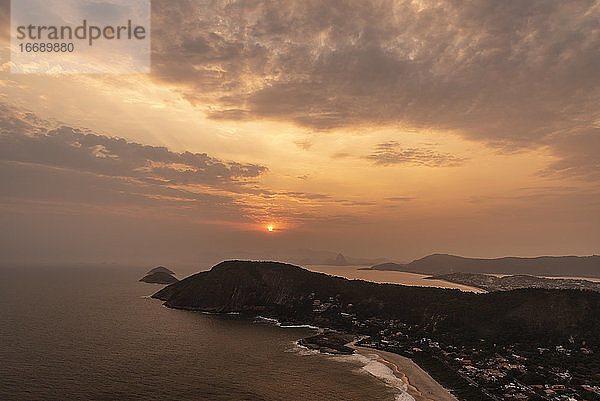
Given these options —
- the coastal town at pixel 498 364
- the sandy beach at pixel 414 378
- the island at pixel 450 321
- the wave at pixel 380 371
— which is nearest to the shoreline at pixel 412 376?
A: the sandy beach at pixel 414 378

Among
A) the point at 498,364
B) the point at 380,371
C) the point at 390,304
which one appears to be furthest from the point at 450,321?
the point at 380,371

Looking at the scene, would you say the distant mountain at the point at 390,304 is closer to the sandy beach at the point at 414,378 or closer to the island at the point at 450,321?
the island at the point at 450,321

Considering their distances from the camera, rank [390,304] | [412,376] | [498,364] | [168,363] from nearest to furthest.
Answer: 1. [412,376]
2. [168,363]
3. [498,364]
4. [390,304]

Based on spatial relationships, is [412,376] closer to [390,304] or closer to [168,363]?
[168,363]

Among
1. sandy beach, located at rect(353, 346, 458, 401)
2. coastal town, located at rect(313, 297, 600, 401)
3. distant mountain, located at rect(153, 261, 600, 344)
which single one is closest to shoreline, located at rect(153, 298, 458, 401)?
sandy beach, located at rect(353, 346, 458, 401)

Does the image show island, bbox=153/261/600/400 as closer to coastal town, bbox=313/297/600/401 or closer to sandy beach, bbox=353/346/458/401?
coastal town, bbox=313/297/600/401
